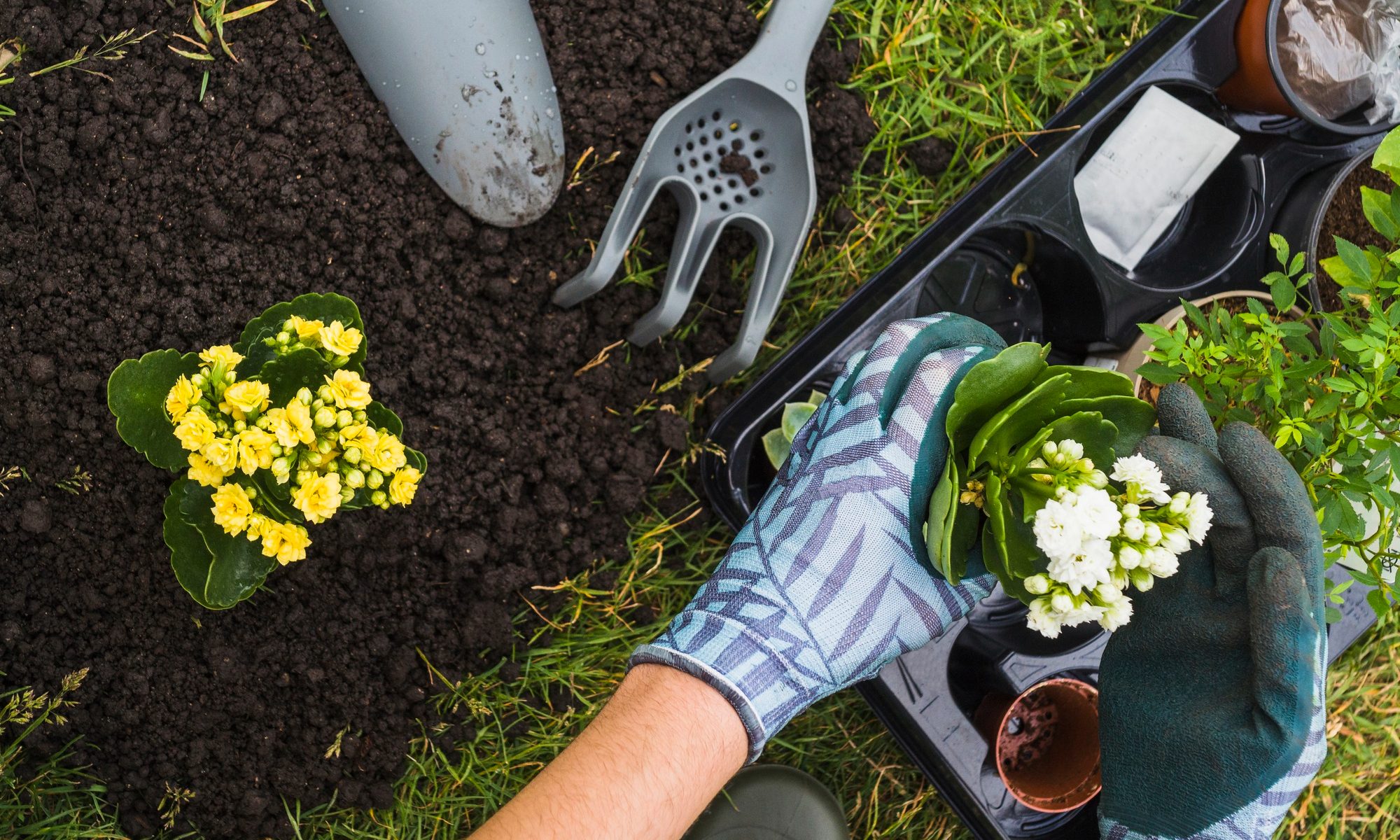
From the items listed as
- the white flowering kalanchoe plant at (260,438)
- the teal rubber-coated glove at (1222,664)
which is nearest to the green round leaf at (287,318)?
the white flowering kalanchoe plant at (260,438)

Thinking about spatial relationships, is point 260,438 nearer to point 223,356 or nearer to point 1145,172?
point 223,356

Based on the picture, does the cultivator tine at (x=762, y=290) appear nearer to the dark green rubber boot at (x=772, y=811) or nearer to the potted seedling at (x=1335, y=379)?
the potted seedling at (x=1335, y=379)

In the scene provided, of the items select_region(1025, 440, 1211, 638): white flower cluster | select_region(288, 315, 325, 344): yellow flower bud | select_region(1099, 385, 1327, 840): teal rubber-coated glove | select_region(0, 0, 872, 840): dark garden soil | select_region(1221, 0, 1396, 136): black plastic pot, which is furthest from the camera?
select_region(1221, 0, 1396, 136): black plastic pot

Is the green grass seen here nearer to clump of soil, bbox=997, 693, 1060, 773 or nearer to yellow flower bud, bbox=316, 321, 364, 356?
clump of soil, bbox=997, 693, 1060, 773

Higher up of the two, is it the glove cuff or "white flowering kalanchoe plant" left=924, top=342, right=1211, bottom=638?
"white flowering kalanchoe plant" left=924, top=342, right=1211, bottom=638

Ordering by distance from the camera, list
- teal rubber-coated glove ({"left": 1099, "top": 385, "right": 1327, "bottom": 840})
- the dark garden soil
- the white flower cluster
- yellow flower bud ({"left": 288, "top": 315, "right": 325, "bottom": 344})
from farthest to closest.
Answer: the dark garden soil → yellow flower bud ({"left": 288, "top": 315, "right": 325, "bottom": 344}) → teal rubber-coated glove ({"left": 1099, "top": 385, "right": 1327, "bottom": 840}) → the white flower cluster

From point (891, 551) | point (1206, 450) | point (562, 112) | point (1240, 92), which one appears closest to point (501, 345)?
point (562, 112)

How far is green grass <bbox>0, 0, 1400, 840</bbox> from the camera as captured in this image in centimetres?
136

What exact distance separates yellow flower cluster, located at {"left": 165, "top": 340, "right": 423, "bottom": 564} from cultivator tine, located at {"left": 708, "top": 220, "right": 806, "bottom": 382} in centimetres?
54

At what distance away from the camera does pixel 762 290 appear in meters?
1.33

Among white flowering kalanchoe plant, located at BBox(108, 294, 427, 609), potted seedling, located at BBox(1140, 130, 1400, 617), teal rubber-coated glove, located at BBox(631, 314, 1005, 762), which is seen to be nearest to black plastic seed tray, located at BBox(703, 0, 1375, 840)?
teal rubber-coated glove, located at BBox(631, 314, 1005, 762)

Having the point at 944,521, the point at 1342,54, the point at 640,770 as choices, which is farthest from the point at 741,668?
the point at 1342,54

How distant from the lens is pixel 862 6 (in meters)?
1.44

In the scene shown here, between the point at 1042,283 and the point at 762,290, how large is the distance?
465 millimetres
